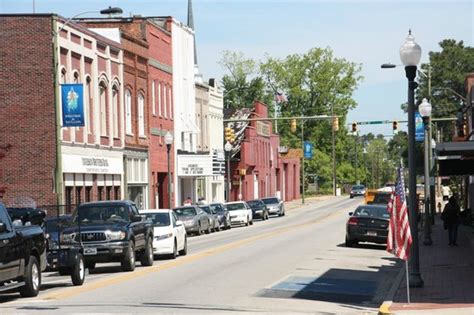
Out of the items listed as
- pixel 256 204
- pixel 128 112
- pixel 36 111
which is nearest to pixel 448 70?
pixel 256 204

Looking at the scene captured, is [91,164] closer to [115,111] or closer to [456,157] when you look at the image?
[115,111]

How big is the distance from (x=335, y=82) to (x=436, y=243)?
9446cm

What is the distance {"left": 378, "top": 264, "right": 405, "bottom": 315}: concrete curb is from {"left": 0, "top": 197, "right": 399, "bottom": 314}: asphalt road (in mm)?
231

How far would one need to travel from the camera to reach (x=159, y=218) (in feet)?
108

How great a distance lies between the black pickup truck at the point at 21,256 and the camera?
1912 centimetres

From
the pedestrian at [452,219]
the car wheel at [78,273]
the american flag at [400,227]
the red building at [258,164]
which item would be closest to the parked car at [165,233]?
the car wheel at [78,273]

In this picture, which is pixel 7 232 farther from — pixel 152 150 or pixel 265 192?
pixel 265 192

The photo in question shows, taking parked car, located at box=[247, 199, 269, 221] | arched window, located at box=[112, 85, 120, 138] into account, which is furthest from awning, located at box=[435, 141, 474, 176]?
parked car, located at box=[247, 199, 269, 221]

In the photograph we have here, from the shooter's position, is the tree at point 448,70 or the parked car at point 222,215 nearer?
the parked car at point 222,215

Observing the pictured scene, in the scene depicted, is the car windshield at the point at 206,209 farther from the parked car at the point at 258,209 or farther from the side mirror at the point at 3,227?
the side mirror at the point at 3,227

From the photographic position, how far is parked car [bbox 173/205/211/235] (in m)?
52.0

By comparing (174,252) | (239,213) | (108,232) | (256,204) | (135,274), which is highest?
(108,232)

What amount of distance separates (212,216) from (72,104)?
12.2 meters

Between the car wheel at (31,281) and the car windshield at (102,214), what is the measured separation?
6.62 meters
